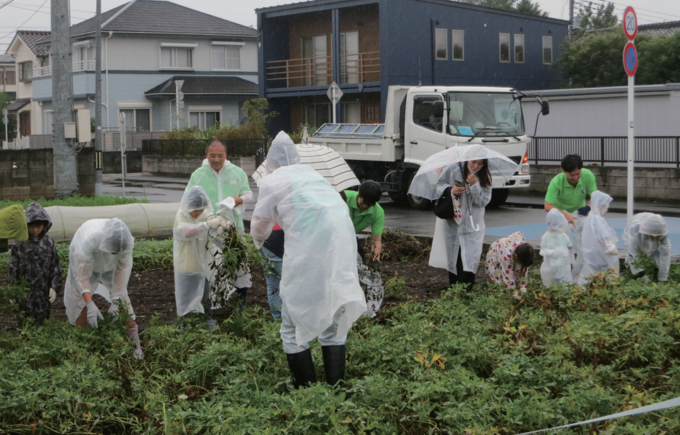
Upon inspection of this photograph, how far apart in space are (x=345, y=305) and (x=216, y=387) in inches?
36.6

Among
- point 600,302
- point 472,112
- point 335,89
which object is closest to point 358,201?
point 600,302

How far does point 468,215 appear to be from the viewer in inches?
290

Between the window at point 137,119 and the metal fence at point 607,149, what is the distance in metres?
25.0

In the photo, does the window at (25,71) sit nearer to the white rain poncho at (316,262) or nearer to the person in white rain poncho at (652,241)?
the person in white rain poncho at (652,241)

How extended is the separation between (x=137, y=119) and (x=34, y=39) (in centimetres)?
1398

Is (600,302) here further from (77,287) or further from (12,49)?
(12,49)

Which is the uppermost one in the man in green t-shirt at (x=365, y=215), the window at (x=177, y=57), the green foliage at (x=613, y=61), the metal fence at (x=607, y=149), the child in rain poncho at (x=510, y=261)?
the window at (x=177, y=57)

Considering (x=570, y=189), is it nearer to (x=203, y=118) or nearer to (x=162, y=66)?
(x=203, y=118)

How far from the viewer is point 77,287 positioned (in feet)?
18.3

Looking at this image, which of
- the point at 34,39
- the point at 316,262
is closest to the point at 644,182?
the point at 316,262

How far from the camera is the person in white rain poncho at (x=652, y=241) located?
6699 mm

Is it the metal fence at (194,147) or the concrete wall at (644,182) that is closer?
the concrete wall at (644,182)

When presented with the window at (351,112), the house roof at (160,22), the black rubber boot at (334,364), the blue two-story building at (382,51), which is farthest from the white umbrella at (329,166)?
the house roof at (160,22)

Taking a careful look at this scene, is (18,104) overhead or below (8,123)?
overhead
